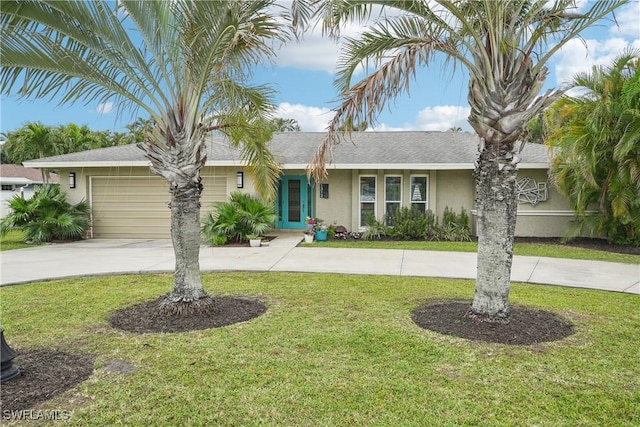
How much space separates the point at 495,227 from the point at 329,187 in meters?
10.5

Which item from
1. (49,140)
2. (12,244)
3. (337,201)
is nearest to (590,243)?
(337,201)

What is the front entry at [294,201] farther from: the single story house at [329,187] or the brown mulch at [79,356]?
the brown mulch at [79,356]

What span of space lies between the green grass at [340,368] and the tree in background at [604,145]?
5.67m

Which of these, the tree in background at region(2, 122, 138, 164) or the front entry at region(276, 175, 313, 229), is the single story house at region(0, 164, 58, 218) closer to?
the tree in background at region(2, 122, 138, 164)

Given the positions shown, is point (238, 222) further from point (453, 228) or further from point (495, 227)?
point (495, 227)

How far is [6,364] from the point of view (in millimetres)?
3961

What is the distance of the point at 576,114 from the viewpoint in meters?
12.3

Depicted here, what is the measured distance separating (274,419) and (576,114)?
1246cm

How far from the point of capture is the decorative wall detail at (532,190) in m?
14.6

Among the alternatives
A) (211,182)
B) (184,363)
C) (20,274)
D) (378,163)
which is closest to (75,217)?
(211,182)

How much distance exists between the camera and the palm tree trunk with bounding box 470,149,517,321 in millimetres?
5363

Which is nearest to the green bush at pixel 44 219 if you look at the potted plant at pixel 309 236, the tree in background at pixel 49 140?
the potted plant at pixel 309 236

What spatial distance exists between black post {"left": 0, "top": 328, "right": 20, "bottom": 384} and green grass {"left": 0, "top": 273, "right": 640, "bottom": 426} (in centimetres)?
65

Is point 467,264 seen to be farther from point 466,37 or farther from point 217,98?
point 217,98
